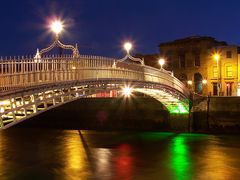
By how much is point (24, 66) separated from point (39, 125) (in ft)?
77.4

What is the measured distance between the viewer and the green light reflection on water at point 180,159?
57.8ft

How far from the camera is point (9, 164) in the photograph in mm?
18922

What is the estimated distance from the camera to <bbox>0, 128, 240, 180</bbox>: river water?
1727cm

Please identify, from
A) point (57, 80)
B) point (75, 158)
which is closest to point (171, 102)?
point (75, 158)

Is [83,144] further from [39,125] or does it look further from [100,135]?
[39,125]

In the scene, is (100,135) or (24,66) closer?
(24,66)

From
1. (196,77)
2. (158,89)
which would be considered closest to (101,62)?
(158,89)

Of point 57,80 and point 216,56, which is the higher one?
point 216,56

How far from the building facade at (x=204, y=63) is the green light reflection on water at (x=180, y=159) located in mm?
17950

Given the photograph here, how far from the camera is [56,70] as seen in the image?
50.5 ft

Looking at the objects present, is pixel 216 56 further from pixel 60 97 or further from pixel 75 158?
pixel 60 97

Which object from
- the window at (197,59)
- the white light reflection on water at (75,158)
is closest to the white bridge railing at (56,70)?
the white light reflection on water at (75,158)

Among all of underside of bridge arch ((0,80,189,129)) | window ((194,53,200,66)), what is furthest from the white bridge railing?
window ((194,53,200,66))

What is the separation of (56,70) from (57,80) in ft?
1.23
